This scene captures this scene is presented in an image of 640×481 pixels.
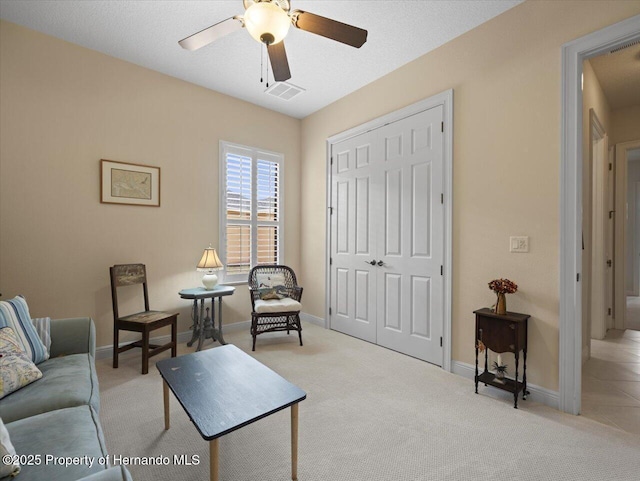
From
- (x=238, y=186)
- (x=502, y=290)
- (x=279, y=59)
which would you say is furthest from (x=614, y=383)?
(x=238, y=186)

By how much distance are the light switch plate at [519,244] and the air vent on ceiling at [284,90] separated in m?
2.96

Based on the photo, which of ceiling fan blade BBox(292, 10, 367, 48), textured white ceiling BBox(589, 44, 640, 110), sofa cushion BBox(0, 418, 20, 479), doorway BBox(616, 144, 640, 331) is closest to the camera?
sofa cushion BBox(0, 418, 20, 479)

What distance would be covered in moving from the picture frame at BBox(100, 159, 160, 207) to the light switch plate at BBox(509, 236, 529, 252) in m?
3.67

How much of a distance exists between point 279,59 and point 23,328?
2.38m

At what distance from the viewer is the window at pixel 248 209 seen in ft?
13.8

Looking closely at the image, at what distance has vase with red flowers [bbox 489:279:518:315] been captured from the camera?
7.80 feet

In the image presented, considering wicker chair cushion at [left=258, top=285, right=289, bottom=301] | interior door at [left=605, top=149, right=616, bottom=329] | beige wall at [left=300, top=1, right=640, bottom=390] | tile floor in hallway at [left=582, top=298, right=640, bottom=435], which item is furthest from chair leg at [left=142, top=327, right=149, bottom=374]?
interior door at [left=605, top=149, right=616, bottom=329]

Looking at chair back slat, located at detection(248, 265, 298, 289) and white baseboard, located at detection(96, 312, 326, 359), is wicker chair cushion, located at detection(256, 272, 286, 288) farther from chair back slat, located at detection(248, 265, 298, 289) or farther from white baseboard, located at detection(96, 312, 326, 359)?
white baseboard, located at detection(96, 312, 326, 359)

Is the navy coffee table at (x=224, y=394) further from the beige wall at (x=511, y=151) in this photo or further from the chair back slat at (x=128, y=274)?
the beige wall at (x=511, y=151)

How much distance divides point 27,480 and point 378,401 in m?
2.02

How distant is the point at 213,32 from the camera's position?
206 centimetres

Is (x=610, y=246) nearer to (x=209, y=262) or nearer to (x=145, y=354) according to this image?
(x=209, y=262)

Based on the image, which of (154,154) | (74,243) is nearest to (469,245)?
(154,154)

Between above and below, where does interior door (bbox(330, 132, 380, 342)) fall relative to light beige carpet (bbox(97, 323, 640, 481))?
above
